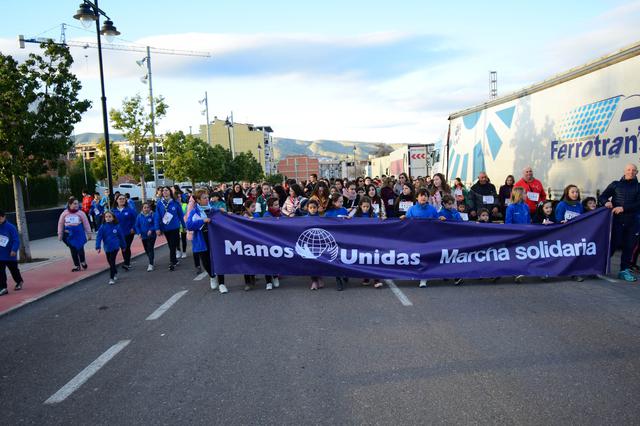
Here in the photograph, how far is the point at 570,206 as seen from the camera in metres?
9.83

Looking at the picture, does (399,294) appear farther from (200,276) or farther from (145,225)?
(145,225)

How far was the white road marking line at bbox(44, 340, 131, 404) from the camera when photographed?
480 cm

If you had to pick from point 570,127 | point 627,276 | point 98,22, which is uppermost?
point 98,22

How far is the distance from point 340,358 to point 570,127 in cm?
991

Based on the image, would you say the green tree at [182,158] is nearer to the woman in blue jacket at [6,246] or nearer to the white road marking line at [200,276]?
the white road marking line at [200,276]

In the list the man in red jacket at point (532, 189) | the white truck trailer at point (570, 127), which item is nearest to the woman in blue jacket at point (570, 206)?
the white truck trailer at point (570, 127)

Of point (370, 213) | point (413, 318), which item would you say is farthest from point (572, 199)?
point (413, 318)

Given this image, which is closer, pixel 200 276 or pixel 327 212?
pixel 327 212

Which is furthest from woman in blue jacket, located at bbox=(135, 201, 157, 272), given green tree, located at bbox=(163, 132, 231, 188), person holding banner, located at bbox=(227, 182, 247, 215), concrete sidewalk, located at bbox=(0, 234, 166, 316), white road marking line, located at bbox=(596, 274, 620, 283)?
green tree, located at bbox=(163, 132, 231, 188)

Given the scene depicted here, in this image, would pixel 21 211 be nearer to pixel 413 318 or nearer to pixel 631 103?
pixel 413 318

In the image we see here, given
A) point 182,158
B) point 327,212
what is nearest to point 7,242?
point 327,212

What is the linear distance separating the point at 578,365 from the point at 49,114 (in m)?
14.4

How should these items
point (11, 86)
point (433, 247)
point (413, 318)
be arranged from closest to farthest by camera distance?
1. point (413, 318)
2. point (433, 247)
3. point (11, 86)

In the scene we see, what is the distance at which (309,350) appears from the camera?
580 centimetres
